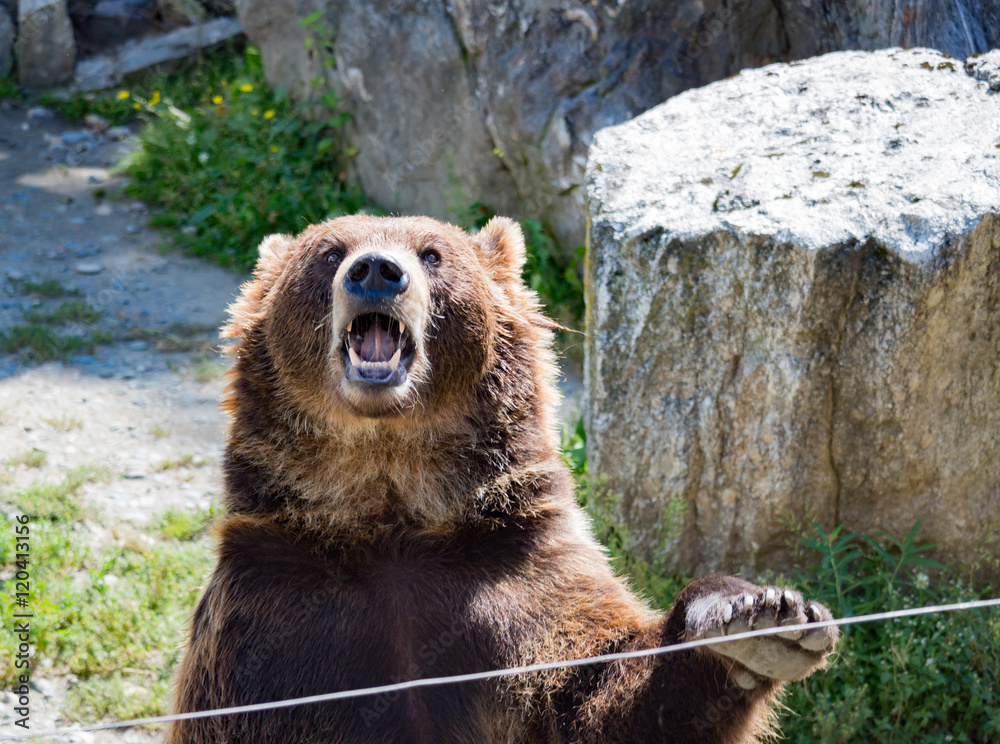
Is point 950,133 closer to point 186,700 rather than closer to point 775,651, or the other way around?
point 775,651

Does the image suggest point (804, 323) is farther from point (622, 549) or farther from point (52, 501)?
point (52, 501)

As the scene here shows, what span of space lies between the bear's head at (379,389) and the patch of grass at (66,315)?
4.44 meters

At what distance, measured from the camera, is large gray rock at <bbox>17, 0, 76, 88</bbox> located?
1036cm

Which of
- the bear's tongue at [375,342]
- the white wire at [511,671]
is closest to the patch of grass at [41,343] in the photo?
the bear's tongue at [375,342]

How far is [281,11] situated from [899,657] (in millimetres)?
7753

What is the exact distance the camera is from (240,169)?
28.5ft

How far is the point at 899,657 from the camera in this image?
3.37m

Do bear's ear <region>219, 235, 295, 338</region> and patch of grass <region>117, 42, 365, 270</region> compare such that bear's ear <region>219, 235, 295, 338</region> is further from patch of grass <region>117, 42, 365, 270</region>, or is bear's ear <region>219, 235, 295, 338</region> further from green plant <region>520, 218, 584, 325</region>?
patch of grass <region>117, 42, 365, 270</region>

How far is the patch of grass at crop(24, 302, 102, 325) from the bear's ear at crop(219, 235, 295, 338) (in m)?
4.11

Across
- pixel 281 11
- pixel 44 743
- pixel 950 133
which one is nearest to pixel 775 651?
pixel 950 133

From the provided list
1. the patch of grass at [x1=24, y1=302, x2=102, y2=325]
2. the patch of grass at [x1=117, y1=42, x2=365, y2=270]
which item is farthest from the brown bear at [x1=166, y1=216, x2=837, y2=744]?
the patch of grass at [x1=117, y1=42, x2=365, y2=270]

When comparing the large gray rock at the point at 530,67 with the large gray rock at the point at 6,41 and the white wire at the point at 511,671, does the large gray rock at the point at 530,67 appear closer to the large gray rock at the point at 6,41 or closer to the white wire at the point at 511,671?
the white wire at the point at 511,671

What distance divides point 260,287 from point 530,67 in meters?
4.10

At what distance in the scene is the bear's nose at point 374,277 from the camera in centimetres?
271
